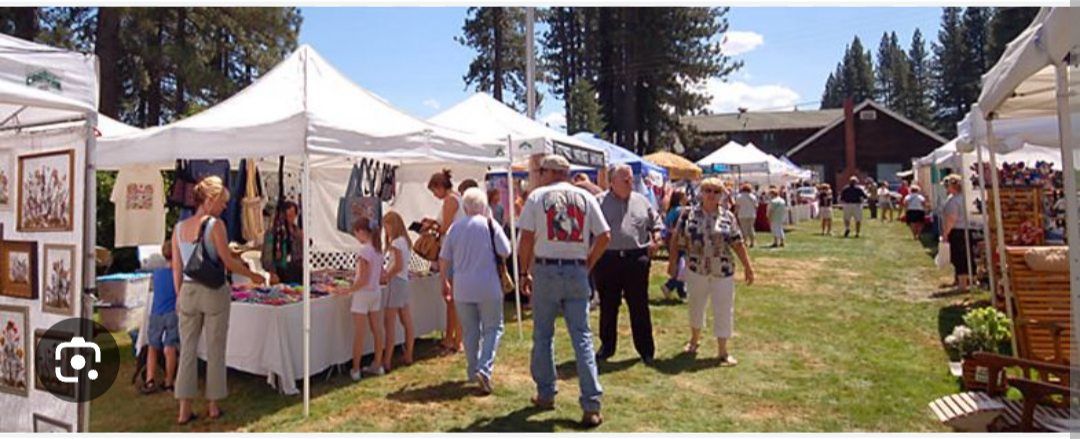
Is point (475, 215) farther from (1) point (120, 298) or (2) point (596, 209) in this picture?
(1) point (120, 298)

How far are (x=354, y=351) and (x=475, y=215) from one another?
5.14 feet

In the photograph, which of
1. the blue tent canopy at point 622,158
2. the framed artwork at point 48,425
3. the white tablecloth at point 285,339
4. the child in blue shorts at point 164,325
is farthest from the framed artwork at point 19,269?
the blue tent canopy at point 622,158

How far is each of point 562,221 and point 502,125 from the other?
3.77 meters

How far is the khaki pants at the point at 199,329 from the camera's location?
14.3 feet

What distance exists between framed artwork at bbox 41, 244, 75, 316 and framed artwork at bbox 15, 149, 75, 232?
0.10 metres

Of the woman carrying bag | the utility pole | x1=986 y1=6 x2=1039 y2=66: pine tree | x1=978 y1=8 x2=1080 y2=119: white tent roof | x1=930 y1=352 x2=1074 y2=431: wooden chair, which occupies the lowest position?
x1=930 y1=352 x2=1074 y2=431: wooden chair

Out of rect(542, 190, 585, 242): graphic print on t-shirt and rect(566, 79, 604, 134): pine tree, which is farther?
rect(566, 79, 604, 134): pine tree

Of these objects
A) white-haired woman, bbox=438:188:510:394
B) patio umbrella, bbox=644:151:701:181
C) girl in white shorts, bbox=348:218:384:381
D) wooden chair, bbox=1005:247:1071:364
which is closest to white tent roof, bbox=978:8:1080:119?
wooden chair, bbox=1005:247:1071:364

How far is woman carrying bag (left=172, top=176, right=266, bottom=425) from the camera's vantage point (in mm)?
4309

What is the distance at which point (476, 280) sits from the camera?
486 centimetres

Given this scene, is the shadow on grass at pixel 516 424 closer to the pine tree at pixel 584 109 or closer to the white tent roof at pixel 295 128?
the white tent roof at pixel 295 128

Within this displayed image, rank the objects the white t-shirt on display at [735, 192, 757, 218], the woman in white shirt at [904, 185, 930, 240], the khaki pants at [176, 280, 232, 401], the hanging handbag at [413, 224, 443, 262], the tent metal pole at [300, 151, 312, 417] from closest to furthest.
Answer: the khaki pants at [176, 280, 232, 401] < the tent metal pole at [300, 151, 312, 417] < the hanging handbag at [413, 224, 443, 262] < the white t-shirt on display at [735, 192, 757, 218] < the woman in white shirt at [904, 185, 930, 240]

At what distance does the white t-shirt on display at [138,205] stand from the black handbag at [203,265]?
4183mm

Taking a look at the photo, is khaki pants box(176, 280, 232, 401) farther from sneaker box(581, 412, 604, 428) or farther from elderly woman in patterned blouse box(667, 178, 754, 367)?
elderly woman in patterned blouse box(667, 178, 754, 367)
